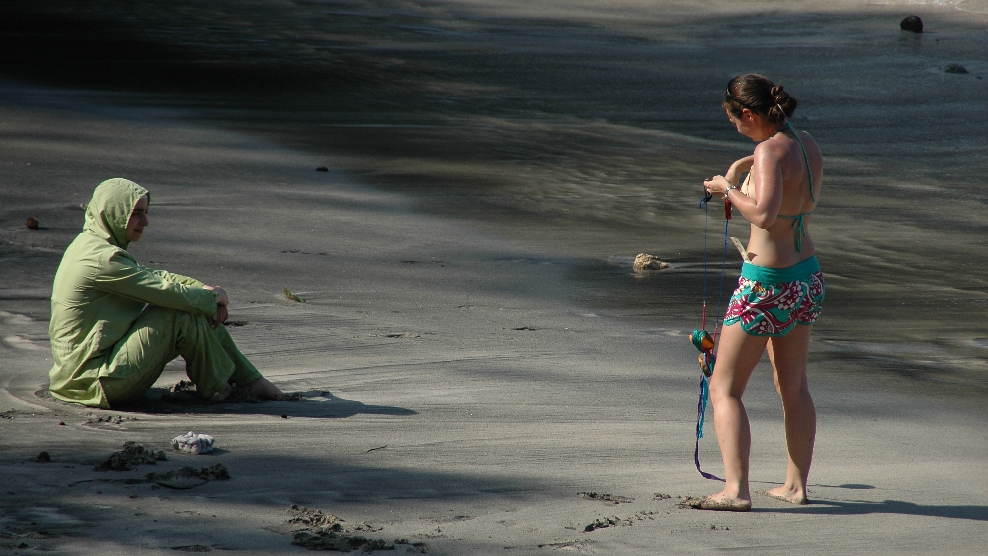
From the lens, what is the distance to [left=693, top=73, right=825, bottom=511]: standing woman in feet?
13.9

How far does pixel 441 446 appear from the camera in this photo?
5.20 metres

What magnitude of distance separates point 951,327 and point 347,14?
2386 cm

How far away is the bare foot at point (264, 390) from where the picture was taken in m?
5.78

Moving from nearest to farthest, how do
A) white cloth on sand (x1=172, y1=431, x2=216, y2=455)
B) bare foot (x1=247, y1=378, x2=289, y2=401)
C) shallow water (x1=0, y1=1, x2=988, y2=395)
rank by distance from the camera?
white cloth on sand (x1=172, y1=431, x2=216, y2=455) < bare foot (x1=247, y1=378, x2=289, y2=401) < shallow water (x1=0, y1=1, x2=988, y2=395)

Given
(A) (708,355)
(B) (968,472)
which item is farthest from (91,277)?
(B) (968,472)

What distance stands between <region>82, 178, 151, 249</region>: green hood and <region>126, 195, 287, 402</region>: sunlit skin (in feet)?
0.09

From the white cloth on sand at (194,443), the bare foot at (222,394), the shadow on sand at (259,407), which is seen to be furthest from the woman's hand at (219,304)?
the white cloth on sand at (194,443)

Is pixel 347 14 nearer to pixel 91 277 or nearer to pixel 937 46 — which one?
pixel 937 46

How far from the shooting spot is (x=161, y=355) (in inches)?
214

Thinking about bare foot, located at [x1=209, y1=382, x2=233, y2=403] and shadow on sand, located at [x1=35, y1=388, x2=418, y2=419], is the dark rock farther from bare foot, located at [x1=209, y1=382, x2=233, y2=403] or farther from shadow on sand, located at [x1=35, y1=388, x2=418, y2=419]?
bare foot, located at [x1=209, y1=382, x2=233, y2=403]

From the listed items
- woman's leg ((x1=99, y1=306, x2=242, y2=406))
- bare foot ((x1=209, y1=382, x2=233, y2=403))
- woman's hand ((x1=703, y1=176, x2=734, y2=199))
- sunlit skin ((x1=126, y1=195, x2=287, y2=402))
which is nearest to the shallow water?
woman's hand ((x1=703, y1=176, x2=734, y2=199))

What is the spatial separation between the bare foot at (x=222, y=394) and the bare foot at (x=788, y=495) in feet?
9.18

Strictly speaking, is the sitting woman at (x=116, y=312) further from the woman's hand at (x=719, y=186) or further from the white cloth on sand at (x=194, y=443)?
the woman's hand at (x=719, y=186)

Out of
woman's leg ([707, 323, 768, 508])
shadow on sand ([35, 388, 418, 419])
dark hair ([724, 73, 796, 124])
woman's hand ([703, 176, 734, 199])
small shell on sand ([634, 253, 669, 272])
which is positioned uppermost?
dark hair ([724, 73, 796, 124])
